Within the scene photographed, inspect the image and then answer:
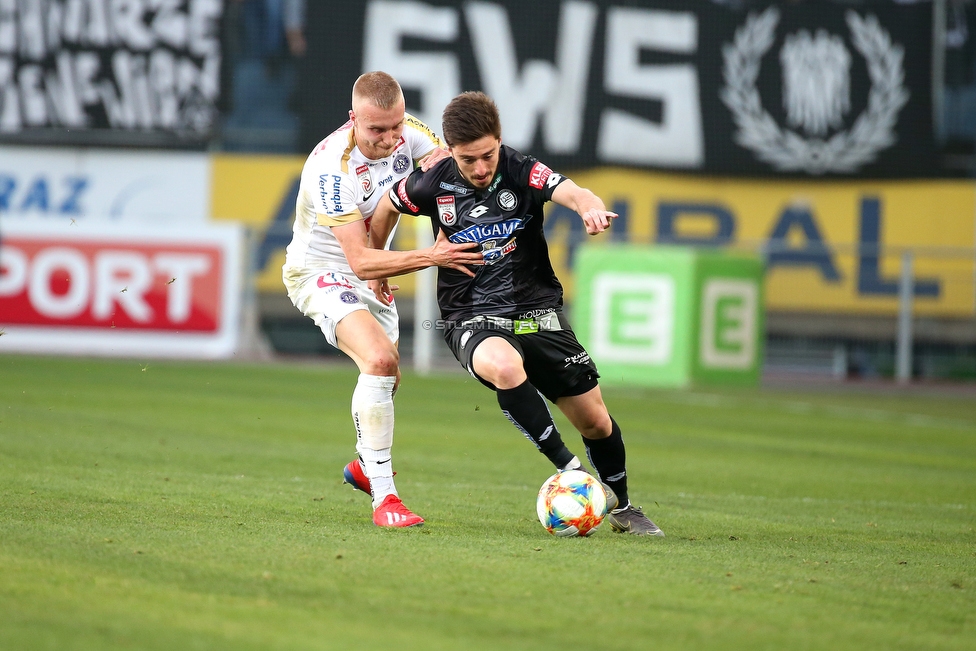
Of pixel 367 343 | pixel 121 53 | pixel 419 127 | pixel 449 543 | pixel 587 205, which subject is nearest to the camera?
pixel 449 543

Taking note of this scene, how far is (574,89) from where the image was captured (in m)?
22.4

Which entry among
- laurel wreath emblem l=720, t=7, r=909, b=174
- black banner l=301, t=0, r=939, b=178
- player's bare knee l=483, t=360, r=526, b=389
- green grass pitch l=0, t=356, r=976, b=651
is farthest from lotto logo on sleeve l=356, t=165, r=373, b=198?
laurel wreath emblem l=720, t=7, r=909, b=174

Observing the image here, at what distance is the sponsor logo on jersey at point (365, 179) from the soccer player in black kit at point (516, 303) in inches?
9.1

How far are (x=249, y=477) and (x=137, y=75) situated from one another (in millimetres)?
15003

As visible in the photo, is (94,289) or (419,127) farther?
(94,289)

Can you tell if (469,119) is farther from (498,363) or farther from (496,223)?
(498,363)

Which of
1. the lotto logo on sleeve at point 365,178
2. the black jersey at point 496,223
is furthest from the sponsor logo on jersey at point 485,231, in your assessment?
the lotto logo on sleeve at point 365,178

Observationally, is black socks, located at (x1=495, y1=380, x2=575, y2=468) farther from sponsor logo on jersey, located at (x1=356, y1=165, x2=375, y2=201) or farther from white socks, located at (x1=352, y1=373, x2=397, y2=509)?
sponsor logo on jersey, located at (x1=356, y1=165, x2=375, y2=201)

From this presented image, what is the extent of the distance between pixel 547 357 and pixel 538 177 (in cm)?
82

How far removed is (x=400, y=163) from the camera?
6777mm

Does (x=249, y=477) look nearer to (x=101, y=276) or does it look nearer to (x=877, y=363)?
(x=101, y=276)

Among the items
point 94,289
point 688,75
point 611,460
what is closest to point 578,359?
point 611,460

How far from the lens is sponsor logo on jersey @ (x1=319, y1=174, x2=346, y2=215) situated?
637 centimetres

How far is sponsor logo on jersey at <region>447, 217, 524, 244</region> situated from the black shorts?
0.39 metres
